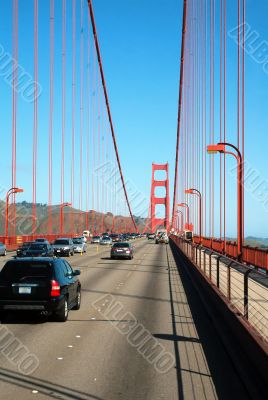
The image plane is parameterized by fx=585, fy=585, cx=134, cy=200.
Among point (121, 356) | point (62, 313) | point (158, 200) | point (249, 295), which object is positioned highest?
point (158, 200)

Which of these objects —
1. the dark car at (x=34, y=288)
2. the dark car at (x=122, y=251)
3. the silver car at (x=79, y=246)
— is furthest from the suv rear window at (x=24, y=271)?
the silver car at (x=79, y=246)

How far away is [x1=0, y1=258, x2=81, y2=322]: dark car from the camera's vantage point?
11.6 m

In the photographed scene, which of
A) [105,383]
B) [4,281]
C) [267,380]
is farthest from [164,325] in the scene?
[267,380]

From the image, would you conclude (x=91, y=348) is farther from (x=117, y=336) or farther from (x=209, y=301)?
(x=209, y=301)

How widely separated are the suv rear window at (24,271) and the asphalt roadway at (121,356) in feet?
3.00

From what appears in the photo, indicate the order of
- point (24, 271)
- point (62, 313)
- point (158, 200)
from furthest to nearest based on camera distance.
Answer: point (158, 200) → point (24, 271) → point (62, 313)

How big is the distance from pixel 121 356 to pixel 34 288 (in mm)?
3644

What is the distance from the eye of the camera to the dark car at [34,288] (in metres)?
11.6

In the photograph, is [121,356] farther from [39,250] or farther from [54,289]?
[39,250]

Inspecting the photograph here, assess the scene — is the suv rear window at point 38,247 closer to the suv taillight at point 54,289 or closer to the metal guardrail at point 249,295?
the suv taillight at point 54,289

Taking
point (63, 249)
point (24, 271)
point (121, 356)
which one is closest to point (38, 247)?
point (63, 249)

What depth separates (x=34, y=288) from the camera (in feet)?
38.2

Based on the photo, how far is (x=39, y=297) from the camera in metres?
11.6

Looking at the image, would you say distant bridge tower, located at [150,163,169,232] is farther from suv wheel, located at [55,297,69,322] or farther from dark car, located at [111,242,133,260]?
suv wheel, located at [55,297,69,322]
